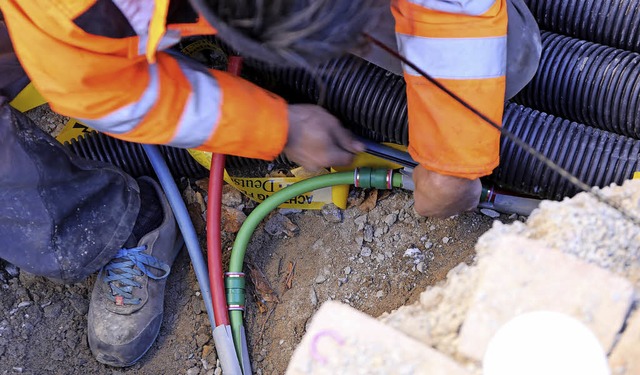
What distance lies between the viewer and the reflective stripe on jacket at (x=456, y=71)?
136cm

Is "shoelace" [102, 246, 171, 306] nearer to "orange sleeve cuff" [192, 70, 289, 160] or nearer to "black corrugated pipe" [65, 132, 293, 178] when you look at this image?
"black corrugated pipe" [65, 132, 293, 178]

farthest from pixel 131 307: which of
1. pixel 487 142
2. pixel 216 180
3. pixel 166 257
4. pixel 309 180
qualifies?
pixel 487 142

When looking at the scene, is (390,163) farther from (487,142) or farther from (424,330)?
(424,330)

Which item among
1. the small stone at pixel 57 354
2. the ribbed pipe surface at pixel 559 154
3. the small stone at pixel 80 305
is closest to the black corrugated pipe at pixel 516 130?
the ribbed pipe surface at pixel 559 154

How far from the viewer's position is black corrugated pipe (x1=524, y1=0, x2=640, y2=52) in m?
1.83

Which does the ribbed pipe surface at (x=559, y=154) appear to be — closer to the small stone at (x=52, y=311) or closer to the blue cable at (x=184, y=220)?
the blue cable at (x=184, y=220)

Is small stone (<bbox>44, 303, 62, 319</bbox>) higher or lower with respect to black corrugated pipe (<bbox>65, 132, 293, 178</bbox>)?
lower

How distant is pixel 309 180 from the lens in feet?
6.04

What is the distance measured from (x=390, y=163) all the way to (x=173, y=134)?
2.35ft

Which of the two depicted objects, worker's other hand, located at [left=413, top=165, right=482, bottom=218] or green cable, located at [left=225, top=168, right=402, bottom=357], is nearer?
worker's other hand, located at [left=413, top=165, right=482, bottom=218]

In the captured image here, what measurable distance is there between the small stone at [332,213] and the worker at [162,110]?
380mm

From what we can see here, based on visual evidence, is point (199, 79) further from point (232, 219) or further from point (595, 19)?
point (595, 19)

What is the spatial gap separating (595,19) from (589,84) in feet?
0.77

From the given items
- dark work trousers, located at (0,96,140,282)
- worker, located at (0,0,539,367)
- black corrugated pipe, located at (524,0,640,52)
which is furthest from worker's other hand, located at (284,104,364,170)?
black corrugated pipe, located at (524,0,640,52)
